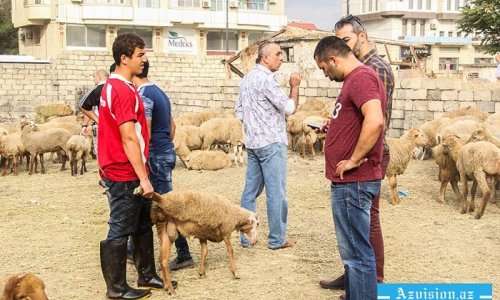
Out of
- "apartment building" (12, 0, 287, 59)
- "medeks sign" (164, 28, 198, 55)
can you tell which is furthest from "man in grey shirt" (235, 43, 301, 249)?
"medeks sign" (164, 28, 198, 55)

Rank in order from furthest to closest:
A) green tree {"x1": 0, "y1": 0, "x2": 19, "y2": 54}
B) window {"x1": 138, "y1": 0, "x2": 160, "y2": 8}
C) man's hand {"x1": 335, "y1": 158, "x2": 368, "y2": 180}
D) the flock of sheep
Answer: green tree {"x1": 0, "y1": 0, "x2": 19, "y2": 54}, window {"x1": 138, "y1": 0, "x2": 160, "y2": 8}, the flock of sheep, man's hand {"x1": 335, "y1": 158, "x2": 368, "y2": 180}

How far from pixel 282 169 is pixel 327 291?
4.89 feet

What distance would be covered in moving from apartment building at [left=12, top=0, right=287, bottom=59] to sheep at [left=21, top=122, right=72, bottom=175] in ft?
118

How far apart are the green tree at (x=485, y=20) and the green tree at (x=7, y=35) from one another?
45.1m

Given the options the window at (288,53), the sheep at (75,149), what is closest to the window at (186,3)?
the window at (288,53)

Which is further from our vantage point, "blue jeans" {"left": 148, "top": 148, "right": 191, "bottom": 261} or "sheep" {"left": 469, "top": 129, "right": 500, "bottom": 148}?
"sheep" {"left": 469, "top": 129, "right": 500, "bottom": 148}

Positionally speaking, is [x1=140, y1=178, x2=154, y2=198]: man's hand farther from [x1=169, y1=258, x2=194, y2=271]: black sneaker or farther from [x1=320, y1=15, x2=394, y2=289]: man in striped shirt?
[x1=320, y1=15, x2=394, y2=289]: man in striped shirt

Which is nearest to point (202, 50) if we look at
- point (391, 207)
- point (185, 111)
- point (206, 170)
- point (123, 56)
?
point (185, 111)

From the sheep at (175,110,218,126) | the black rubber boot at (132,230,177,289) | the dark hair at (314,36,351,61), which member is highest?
the dark hair at (314,36,351,61)

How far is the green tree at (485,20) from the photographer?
32.6 meters

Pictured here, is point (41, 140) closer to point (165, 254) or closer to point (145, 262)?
point (145, 262)

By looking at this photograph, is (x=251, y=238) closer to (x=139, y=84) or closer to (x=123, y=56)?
(x=139, y=84)

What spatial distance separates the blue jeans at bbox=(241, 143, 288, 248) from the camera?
20.7 ft

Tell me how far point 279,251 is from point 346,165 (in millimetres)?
2787
